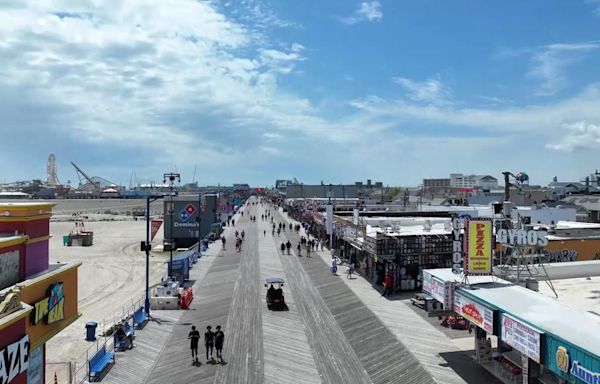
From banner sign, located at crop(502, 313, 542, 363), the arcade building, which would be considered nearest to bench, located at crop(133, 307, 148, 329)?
the arcade building

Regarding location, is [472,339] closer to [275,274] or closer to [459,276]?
[459,276]

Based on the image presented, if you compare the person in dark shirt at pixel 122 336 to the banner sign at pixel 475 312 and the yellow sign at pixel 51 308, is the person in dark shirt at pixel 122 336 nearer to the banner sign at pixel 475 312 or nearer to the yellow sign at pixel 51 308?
the yellow sign at pixel 51 308

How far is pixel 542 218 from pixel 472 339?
30529 mm

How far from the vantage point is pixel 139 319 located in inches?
860

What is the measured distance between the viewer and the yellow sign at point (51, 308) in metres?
12.1

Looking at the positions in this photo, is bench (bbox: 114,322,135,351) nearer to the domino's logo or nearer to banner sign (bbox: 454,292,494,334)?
banner sign (bbox: 454,292,494,334)

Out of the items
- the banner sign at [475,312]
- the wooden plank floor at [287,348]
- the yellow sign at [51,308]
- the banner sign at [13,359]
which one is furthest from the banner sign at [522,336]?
the yellow sign at [51,308]

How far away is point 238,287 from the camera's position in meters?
29.8

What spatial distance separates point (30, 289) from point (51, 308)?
1.25 metres

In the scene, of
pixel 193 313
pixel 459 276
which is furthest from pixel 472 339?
pixel 193 313

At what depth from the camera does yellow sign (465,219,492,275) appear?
17281mm

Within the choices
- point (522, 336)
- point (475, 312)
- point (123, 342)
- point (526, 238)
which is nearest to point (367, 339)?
point (475, 312)

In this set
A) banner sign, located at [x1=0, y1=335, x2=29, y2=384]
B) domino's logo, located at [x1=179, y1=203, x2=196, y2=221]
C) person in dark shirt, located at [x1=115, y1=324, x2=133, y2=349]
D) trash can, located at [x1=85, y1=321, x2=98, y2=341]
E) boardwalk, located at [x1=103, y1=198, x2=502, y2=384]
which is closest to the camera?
banner sign, located at [x1=0, y1=335, x2=29, y2=384]

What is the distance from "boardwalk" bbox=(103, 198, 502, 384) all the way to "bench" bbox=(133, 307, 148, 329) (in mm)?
371
